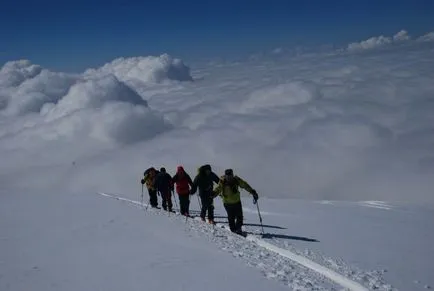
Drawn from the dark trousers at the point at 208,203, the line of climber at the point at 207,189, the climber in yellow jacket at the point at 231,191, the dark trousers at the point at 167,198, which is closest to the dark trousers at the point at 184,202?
the line of climber at the point at 207,189

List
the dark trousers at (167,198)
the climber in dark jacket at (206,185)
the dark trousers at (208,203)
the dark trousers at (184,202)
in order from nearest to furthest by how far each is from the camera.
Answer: the climber in dark jacket at (206,185)
the dark trousers at (208,203)
the dark trousers at (184,202)
the dark trousers at (167,198)

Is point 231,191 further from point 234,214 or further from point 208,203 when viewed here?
point 208,203

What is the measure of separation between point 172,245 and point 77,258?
231 cm

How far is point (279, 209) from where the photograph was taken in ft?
72.0

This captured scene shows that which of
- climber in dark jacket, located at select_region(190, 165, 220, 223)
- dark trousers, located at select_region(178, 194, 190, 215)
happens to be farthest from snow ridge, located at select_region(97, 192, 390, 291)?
dark trousers, located at select_region(178, 194, 190, 215)

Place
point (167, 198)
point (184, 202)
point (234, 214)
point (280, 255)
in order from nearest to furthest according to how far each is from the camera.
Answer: point (280, 255) < point (234, 214) < point (184, 202) < point (167, 198)

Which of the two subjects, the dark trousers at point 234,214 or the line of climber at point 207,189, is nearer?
the line of climber at point 207,189

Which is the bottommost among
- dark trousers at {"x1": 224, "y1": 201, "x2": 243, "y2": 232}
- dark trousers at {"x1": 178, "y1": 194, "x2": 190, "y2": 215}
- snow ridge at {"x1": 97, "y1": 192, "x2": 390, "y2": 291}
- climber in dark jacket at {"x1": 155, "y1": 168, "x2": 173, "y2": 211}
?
snow ridge at {"x1": 97, "y1": 192, "x2": 390, "y2": 291}

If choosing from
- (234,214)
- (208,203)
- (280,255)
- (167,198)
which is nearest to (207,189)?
(208,203)

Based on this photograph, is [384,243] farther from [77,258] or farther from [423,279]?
[77,258]

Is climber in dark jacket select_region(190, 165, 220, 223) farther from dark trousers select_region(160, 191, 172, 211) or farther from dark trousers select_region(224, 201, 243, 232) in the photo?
dark trousers select_region(160, 191, 172, 211)

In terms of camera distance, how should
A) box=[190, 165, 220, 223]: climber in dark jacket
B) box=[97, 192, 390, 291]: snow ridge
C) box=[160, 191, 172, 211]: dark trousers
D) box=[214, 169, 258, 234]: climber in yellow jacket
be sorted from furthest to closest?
box=[160, 191, 172, 211]: dark trousers → box=[190, 165, 220, 223]: climber in dark jacket → box=[214, 169, 258, 234]: climber in yellow jacket → box=[97, 192, 390, 291]: snow ridge

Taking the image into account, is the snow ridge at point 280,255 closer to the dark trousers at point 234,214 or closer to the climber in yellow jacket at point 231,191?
the dark trousers at point 234,214

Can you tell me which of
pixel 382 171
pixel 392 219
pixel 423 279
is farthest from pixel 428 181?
pixel 423 279
